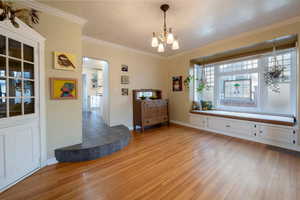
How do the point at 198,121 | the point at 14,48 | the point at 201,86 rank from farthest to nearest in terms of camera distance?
the point at 201,86, the point at 198,121, the point at 14,48

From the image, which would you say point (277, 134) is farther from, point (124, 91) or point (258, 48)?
point (124, 91)

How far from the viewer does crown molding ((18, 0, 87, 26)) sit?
6.35ft

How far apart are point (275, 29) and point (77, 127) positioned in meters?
4.68

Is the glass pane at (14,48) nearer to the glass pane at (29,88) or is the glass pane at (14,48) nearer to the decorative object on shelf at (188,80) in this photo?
the glass pane at (29,88)

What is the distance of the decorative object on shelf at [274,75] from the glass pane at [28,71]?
5.11 meters

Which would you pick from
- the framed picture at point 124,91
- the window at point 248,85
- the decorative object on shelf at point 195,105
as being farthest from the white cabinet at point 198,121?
the framed picture at point 124,91

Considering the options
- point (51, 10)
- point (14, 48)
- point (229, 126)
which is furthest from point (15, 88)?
point (229, 126)

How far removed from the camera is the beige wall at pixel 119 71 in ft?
11.4

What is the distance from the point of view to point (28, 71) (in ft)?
6.19

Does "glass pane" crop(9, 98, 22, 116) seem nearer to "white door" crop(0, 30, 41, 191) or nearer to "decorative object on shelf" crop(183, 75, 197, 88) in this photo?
"white door" crop(0, 30, 41, 191)

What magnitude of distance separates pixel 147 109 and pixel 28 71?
111 inches

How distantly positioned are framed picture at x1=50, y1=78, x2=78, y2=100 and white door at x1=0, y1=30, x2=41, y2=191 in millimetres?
220

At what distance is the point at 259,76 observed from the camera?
3.42 metres

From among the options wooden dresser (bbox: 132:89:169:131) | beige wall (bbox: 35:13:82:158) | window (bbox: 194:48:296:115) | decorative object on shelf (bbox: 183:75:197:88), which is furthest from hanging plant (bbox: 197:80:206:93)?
beige wall (bbox: 35:13:82:158)
